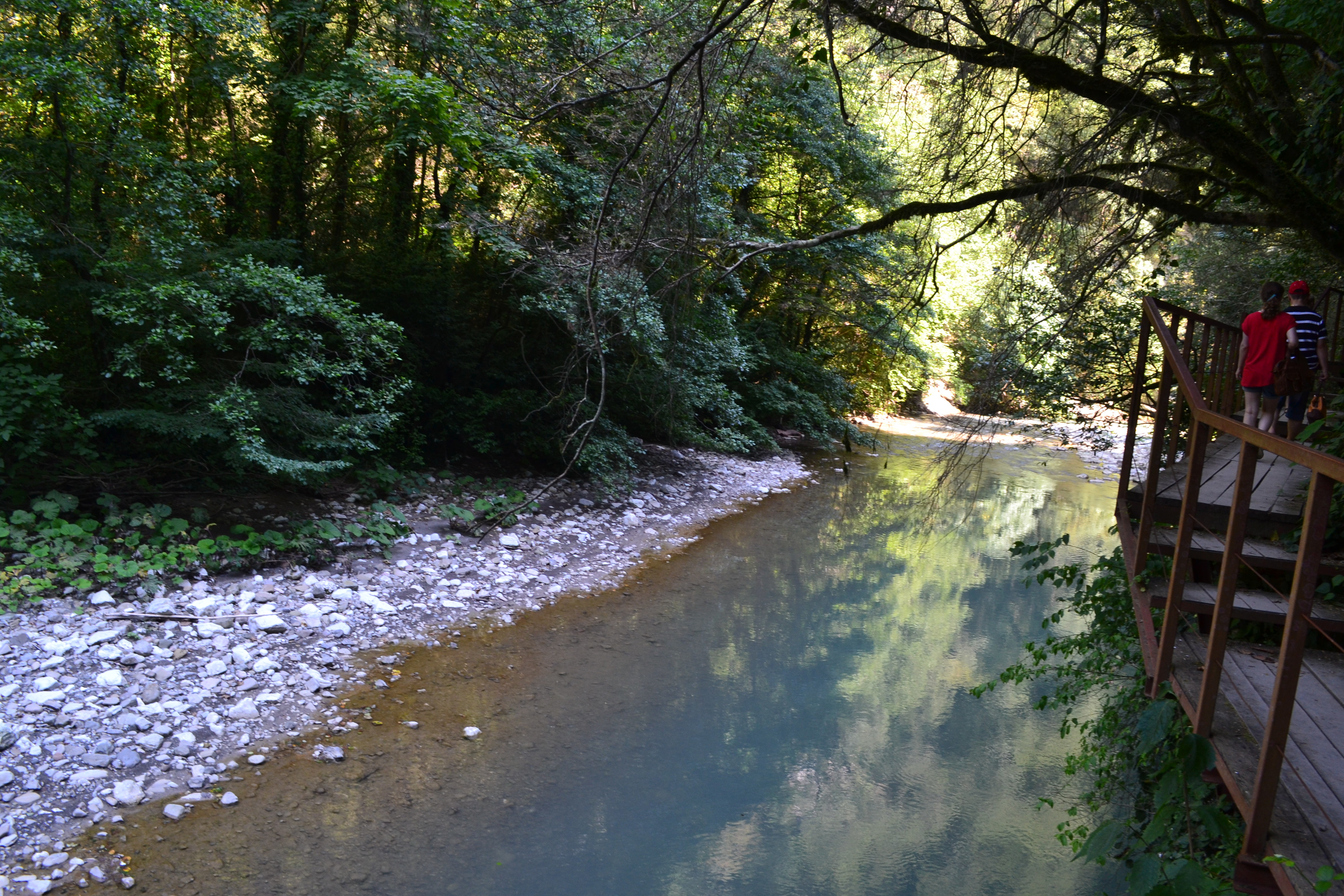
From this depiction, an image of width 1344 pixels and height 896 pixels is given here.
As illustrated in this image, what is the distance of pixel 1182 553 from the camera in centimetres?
283

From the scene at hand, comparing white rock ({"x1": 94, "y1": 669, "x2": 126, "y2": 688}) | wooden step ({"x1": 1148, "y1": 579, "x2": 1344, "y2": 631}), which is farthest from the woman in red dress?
white rock ({"x1": 94, "y1": 669, "x2": 126, "y2": 688})

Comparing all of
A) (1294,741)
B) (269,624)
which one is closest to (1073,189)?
(1294,741)

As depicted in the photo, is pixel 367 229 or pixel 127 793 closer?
pixel 127 793

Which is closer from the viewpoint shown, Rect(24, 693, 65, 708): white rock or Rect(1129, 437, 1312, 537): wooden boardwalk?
Rect(1129, 437, 1312, 537): wooden boardwalk

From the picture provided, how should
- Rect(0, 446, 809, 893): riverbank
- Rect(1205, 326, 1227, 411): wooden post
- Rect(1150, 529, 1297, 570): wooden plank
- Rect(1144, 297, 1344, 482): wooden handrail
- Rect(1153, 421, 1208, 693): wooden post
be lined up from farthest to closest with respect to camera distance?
Rect(1205, 326, 1227, 411): wooden post < Rect(0, 446, 809, 893): riverbank < Rect(1150, 529, 1297, 570): wooden plank < Rect(1153, 421, 1208, 693): wooden post < Rect(1144, 297, 1344, 482): wooden handrail

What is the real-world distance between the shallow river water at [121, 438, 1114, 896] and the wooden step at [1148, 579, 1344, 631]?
84.2 inches

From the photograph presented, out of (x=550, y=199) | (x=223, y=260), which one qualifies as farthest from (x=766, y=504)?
(x=223, y=260)

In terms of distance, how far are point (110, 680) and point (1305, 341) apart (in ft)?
25.6

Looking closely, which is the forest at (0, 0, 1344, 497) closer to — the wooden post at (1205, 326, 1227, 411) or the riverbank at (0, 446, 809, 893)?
the wooden post at (1205, 326, 1227, 411)

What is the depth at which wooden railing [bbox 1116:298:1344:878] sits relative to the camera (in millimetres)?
1913

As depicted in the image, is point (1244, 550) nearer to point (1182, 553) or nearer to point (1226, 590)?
point (1182, 553)

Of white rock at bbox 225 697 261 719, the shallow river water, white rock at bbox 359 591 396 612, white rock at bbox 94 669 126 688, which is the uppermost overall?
white rock at bbox 94 669 126 688

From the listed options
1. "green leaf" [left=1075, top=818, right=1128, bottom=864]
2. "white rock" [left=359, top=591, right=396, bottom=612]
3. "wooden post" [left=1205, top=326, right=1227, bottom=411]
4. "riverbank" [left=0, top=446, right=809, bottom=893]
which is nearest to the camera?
"green leaf" [left=1075, top=818, right=1128, bottom=864]

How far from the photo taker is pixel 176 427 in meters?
6.82
